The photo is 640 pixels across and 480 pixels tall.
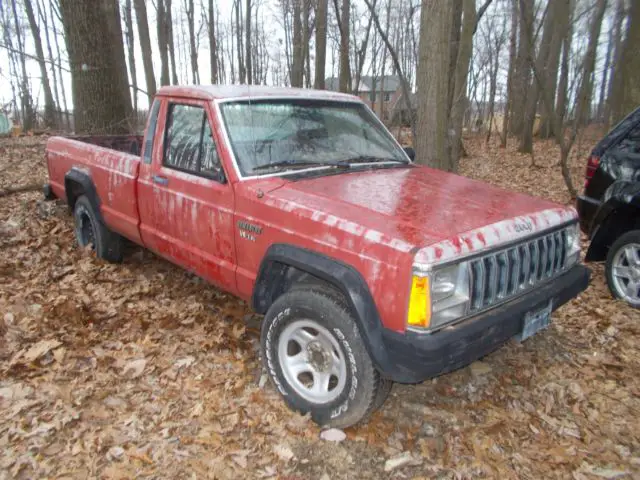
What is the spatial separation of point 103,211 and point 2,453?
279cm

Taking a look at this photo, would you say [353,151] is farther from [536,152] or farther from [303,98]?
[536,152]

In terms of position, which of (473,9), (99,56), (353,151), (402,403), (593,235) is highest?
(473,9)

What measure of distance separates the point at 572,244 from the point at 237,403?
98.0 inches

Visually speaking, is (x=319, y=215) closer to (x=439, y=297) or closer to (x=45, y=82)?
(x=439, y=297)

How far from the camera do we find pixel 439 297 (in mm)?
2549

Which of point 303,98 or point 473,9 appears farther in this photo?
point 473,9

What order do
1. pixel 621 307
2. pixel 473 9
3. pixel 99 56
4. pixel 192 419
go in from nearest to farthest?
pixel 192 419 < pixel 621 307 < pixel 99 56 < pixel 473 9

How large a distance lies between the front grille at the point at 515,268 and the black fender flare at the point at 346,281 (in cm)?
55

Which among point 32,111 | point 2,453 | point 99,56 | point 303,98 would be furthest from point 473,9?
point 32,111

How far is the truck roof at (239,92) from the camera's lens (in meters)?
3.83

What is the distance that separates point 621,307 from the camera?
4.40 metres

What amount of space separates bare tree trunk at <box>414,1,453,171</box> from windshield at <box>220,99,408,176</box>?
1393mm

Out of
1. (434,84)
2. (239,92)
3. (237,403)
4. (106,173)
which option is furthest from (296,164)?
(434,84)

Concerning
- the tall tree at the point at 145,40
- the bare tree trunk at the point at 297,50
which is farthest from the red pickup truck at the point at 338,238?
the tall tree at the point at 145,40
